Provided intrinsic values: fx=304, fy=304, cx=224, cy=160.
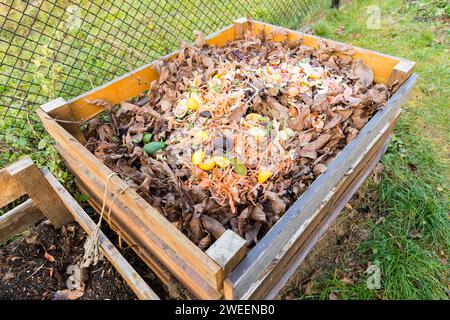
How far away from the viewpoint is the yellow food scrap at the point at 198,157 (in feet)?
6.82

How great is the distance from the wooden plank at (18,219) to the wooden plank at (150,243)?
0.54 metres

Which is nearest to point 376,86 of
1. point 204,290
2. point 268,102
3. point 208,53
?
point 268,102

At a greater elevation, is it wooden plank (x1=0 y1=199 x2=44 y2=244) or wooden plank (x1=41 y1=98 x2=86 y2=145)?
wooden plank (x1=41 y1=98 x2=86 y2=145)

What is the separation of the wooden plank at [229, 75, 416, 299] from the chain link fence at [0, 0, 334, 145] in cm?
214

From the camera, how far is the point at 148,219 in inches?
A: 61.9

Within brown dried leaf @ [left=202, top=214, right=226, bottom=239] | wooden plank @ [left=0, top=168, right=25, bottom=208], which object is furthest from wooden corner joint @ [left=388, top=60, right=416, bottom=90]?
wooden plank @ [left=0, top=168, right=25, bottom=208]

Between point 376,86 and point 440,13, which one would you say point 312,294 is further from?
point 440,13

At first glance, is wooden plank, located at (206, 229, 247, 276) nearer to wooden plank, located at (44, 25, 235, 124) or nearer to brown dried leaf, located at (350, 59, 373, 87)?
wooden plank, located at (44, 25, 235, 124)

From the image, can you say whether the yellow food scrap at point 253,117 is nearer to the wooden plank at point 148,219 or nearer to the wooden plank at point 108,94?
the wooden plank at point 108,94

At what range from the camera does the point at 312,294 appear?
2395mm

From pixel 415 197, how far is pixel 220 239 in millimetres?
2421

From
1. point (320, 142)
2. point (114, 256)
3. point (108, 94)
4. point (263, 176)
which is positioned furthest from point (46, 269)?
point (320, 142)

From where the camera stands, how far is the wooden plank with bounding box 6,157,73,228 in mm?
2031
